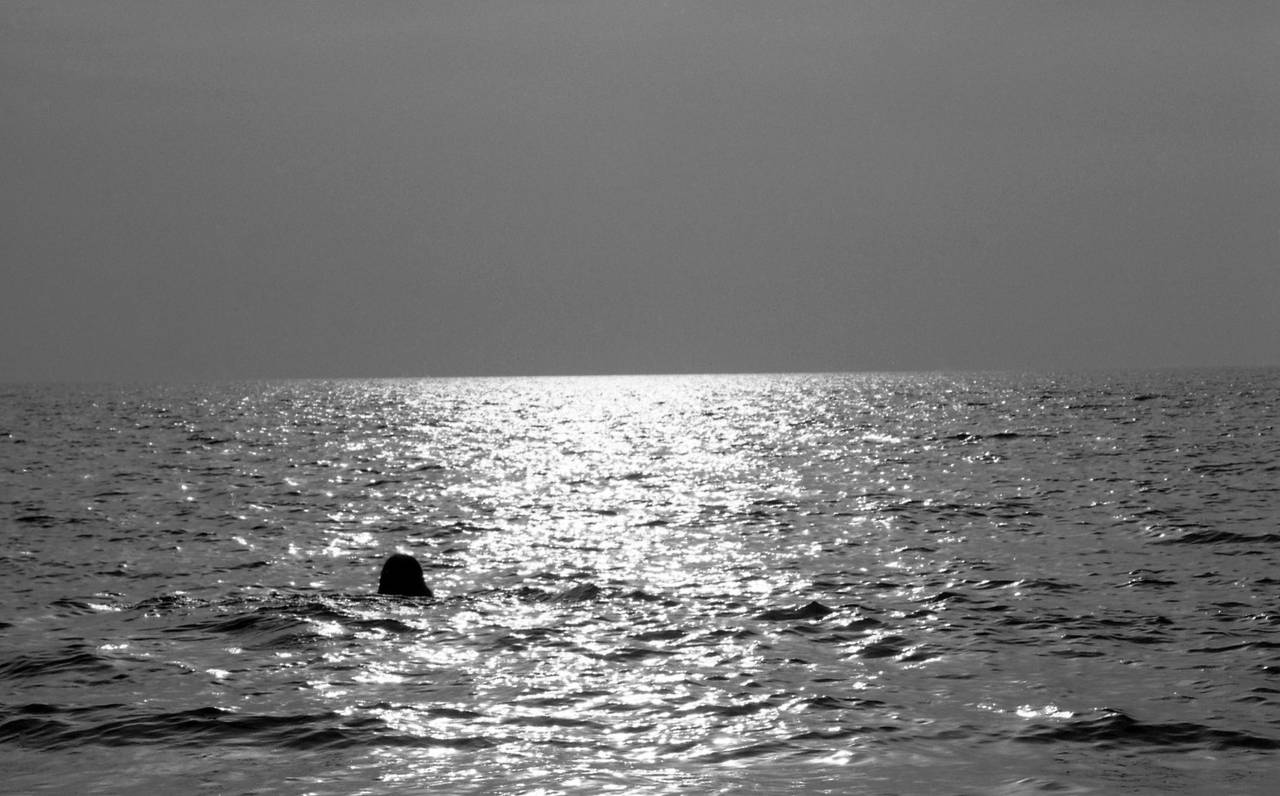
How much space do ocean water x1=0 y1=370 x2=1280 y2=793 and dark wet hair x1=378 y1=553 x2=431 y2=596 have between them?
1.44 feet

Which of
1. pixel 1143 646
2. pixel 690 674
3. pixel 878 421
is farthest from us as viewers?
pixel 878 421

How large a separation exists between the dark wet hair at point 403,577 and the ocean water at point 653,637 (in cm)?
44

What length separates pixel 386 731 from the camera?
11.9 metres

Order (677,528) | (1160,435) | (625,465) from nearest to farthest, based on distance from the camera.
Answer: (677,528) → (625,465) → (1160,435)

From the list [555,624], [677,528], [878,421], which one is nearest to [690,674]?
[555,624]

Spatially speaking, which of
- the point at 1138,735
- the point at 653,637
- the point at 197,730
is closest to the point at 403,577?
the point at 653,637

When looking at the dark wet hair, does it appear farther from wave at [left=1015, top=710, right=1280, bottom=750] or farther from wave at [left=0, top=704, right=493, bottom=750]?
wave at [left=1015, top=710, right=1280, bottom=750]

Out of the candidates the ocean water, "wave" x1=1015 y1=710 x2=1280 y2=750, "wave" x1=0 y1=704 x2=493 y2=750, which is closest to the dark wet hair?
the ocean water

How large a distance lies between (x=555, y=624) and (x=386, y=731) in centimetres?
578

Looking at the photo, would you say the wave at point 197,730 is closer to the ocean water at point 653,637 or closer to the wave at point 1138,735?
the ocean water at point 653,637

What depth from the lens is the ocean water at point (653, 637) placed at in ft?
35.5

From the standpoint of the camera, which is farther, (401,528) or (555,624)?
(401,528)

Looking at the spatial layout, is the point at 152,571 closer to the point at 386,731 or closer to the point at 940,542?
the point at 386,731

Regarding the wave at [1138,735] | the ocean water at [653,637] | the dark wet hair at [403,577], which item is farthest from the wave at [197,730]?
the dark wet hair at [403,577]
